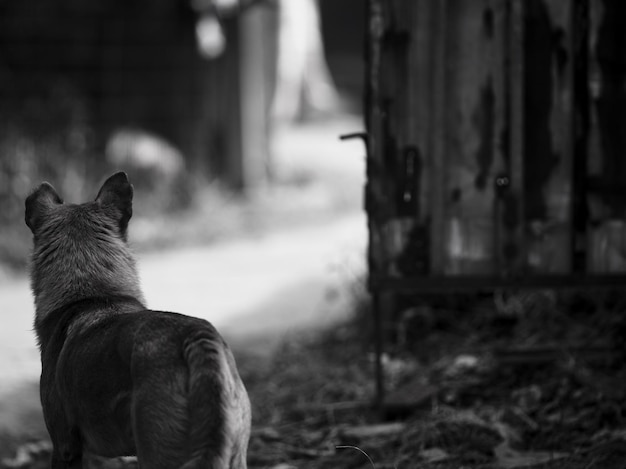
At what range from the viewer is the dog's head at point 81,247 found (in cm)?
471

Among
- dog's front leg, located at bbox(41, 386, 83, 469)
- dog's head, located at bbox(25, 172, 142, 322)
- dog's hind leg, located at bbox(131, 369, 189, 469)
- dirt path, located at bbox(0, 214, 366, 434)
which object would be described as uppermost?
dog's head, located at bbox(25, 172, 142, 322)

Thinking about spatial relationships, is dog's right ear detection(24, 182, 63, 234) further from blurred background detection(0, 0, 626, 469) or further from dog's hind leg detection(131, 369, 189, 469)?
dog's hind leg detection(131, 369, 189, 469)

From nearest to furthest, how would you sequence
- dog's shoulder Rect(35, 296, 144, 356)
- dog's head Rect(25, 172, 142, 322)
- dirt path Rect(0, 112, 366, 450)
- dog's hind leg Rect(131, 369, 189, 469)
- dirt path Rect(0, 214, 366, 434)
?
dog's hind leg Rect(131, 369, 189, 469)
dog's shoulder Rect(35, 296, 144, 356)
dog's head Rect(25, 172, 142, 322)
dirt path Rect(0, 112, 366, 450)
dirt path Rect(0, 214, 366, 434)

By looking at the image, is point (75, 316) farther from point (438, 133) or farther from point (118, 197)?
point (438, 133)

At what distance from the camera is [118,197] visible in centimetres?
493

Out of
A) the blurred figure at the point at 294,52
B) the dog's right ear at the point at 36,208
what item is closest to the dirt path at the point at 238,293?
the dog's right ear at the point at 36,208

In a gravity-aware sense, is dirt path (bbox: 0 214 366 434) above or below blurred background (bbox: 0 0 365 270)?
below

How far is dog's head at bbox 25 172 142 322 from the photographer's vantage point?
15.4 feet

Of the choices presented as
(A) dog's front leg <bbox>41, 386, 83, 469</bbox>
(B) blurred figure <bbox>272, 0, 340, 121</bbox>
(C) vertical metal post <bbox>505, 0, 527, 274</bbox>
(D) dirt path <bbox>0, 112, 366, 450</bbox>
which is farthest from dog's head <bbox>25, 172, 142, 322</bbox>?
(B) blurred figure <bbox>272, 0, 340, 121</bbox>

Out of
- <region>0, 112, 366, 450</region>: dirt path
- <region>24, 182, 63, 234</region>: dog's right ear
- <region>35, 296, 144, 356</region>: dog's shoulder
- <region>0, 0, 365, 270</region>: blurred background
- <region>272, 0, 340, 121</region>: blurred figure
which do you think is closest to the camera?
<region>35, 296, 144, 356</region>: dog's shoulder

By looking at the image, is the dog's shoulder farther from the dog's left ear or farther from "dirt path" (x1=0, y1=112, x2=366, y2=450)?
"dirt path" (x1=0, y1=112, x2=366, y2=450)

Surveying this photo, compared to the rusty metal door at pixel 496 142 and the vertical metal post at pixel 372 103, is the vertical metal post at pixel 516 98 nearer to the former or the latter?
the rusty metal door at pixel 496 142

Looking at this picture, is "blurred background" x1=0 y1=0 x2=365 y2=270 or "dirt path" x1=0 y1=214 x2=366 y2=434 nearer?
"dirt path" x1=0 y1=214 x2=366 y2=434

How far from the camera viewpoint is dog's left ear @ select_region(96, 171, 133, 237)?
4922mm
